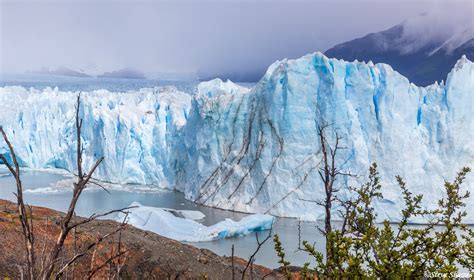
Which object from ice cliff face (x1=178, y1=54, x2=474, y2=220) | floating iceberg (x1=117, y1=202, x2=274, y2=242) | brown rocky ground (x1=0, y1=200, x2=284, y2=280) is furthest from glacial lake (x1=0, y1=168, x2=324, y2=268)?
brown rocky ground (x1=0, y1=200, x2=284, y2=280)

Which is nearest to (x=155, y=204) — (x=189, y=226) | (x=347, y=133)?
(x=189, y=226)

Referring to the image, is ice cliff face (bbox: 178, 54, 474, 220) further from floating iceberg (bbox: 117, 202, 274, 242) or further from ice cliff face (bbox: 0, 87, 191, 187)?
ice cliff face (bbox: 0, 87, 191, 187)

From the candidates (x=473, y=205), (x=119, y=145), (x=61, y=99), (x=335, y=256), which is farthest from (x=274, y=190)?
(x=61, y=99)

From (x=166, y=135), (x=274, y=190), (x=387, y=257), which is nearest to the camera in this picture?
(x=387, y=257)

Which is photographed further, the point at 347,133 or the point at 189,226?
the point at 347,133

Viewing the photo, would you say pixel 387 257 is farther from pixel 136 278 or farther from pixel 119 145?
pixel 119 145

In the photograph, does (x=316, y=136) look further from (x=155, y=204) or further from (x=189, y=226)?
(x=155, y=204)
